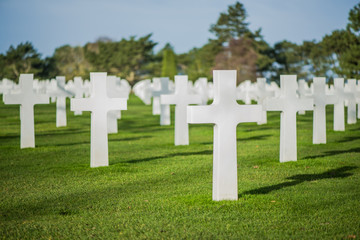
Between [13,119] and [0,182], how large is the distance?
1309cm

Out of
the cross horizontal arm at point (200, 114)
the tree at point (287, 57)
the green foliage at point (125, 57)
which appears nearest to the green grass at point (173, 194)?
the cross horizontal arm at point (200, 114)

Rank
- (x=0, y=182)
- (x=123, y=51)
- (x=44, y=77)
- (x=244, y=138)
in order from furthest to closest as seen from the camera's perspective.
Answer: (x=123, y=51) < (x=44, y=77) < (x=244, y=138) < (x=0, y=182)

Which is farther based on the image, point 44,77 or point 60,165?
point 44,77

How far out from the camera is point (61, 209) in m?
6.37

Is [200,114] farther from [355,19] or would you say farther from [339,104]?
[355,19]

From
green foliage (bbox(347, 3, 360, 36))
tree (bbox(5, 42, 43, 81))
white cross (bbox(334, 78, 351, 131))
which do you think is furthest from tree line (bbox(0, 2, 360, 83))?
white cross (bbox(334, 78, 351, 131))

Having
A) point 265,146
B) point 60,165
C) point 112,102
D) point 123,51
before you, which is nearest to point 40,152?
point 60,165

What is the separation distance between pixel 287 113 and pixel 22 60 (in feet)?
179

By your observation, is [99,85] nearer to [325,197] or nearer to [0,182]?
[0,182]

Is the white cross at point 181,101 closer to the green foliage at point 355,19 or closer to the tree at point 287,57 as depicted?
the green foliage at point 355,19

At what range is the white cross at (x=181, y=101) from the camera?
12.5 meters

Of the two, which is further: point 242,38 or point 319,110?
point 242,38

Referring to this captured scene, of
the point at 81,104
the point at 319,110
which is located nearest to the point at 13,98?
the point at 81,104

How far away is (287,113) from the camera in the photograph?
31.5 ft
